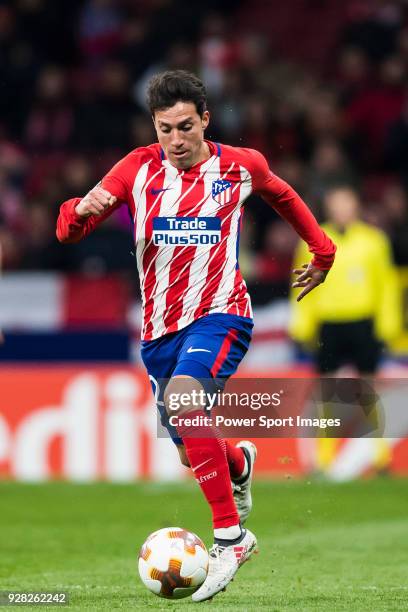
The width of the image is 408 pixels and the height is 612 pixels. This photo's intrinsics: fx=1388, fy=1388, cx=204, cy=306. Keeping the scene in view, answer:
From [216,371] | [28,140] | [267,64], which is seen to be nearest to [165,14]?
[267,64]

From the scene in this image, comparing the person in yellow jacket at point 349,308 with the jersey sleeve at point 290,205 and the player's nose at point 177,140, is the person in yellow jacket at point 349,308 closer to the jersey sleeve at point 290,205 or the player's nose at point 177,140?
the jersey sleeve at point 290,205

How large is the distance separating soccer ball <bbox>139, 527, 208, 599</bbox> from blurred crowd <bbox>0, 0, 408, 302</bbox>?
5627 millimetres

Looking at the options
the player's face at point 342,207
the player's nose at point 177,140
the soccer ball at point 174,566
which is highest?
the player's nose at point 177,140

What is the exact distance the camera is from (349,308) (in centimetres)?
1088

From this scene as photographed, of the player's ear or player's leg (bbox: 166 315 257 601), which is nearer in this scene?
player's leg (bbox: 166 315 257 601)

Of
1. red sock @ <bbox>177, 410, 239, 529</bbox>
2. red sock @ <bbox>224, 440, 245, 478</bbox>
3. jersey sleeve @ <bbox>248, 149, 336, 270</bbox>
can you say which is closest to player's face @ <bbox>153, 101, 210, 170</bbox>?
jersey sleeve @ <bbox>248, 149, 336, 270</bbox>

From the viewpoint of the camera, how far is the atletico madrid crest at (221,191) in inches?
244

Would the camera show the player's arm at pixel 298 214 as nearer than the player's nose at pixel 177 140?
No

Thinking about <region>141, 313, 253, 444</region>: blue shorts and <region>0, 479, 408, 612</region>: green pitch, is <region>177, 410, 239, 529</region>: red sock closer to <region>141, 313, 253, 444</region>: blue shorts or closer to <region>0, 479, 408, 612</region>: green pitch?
<region>141, 313, 253, 444</region>: blue shorts

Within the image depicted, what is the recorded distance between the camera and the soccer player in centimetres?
591

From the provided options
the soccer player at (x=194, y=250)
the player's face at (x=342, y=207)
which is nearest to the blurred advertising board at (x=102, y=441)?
the player's face at (x=342, y=207)

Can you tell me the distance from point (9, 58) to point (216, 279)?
9229 mm

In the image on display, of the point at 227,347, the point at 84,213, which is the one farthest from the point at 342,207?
the point at 84,213

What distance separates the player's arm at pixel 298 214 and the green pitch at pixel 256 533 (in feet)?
4.26
